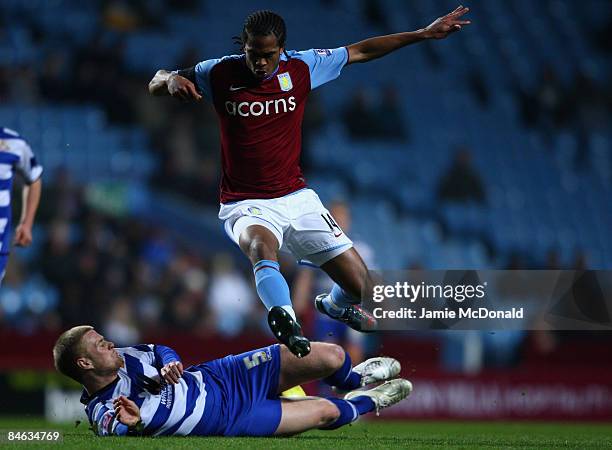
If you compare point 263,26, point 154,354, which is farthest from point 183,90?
point 154,354

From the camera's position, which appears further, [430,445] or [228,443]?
[430,445]

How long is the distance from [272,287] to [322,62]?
1.73 meters

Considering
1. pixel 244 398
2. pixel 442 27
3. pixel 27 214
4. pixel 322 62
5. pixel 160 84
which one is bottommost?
pixel 244 398

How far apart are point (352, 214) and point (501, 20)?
538cm

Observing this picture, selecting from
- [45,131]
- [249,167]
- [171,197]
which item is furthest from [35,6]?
[249,167]

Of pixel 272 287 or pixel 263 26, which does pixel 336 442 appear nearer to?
pixel 272 287

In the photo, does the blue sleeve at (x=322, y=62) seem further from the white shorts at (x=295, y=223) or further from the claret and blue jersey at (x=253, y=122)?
the white shorts at (x=295, y=223)

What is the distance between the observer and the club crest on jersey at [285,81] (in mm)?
7160

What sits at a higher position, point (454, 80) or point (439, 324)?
point (454, 80)

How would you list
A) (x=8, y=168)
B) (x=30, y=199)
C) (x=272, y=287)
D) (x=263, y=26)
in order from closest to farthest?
(x=272, y=287)
(x=263, y=26)
(x=8, y=168)
(x=30, y=199)

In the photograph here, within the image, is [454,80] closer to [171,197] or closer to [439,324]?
[171,197]

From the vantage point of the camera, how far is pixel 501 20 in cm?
1828

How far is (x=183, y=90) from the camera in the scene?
6.42 metres

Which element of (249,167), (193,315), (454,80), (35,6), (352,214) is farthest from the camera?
(454,80)
